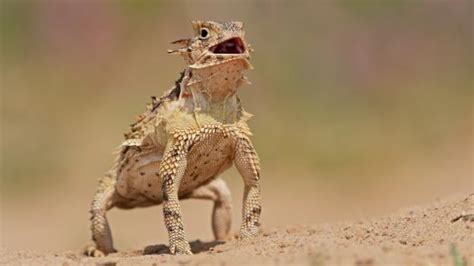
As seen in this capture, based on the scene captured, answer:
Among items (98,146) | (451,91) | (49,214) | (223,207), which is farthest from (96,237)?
(451,91)

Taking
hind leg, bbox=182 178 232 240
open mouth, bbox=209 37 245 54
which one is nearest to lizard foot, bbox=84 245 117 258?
hind leg, bbox=182 178 232 240

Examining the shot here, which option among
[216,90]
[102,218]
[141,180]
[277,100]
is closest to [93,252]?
[102,218]

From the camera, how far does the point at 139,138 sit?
9.62 metres

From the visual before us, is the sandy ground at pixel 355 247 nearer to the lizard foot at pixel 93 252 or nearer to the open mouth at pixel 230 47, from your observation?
the lizard foot at pixel 93 252

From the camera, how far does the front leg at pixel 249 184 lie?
923cm

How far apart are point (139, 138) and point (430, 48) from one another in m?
18.8

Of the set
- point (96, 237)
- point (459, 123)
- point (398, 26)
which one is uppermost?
point (398, 26)

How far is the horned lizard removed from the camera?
882cm

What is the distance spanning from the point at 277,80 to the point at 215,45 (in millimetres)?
16801

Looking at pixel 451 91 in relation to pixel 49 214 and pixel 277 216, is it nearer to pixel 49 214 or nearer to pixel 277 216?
pixel 277 216

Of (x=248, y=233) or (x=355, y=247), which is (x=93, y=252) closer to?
(x=248, y=233)

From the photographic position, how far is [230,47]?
8883mm

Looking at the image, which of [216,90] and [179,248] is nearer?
[179,248]

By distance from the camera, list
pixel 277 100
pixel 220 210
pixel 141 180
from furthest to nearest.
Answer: pixel 277 100 < pixel 220 210 < pixel 141 180
